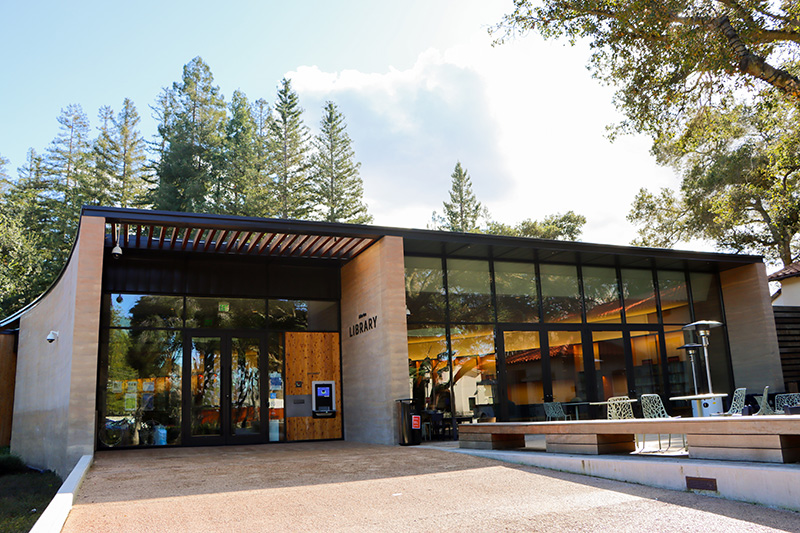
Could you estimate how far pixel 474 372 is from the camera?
1234 cm

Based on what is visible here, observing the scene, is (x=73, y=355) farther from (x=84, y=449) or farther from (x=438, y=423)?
(x=438, y=423)

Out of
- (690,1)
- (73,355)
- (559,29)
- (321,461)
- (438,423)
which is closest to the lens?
(321,461)

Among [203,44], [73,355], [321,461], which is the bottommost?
Result: [321,461]

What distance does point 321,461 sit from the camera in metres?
8.35

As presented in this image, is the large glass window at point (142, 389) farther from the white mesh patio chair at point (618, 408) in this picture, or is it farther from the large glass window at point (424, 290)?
the white mesh patio chair at point (618, 408)

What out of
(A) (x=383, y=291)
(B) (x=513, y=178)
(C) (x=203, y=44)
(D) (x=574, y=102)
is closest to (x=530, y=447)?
(A) (x=383, y=291)

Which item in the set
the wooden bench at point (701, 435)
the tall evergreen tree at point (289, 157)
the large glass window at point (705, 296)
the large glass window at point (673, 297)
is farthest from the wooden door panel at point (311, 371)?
the tall evergreen tree at point (289, 157)

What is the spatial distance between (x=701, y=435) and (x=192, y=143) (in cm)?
2583

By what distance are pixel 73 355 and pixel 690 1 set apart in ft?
36.3

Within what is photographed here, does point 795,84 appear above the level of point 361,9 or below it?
below

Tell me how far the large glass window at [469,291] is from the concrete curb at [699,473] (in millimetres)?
5531

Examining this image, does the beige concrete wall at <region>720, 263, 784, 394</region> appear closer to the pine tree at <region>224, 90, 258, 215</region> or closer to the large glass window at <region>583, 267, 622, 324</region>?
the large glass window at <region>583, 267, 622, 324</region>

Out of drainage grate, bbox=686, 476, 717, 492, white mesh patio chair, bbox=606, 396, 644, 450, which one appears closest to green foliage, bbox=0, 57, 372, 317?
white mesh patio chair, bbox=606, 396, 644, 450

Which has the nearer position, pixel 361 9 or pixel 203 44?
pixel 361 9
